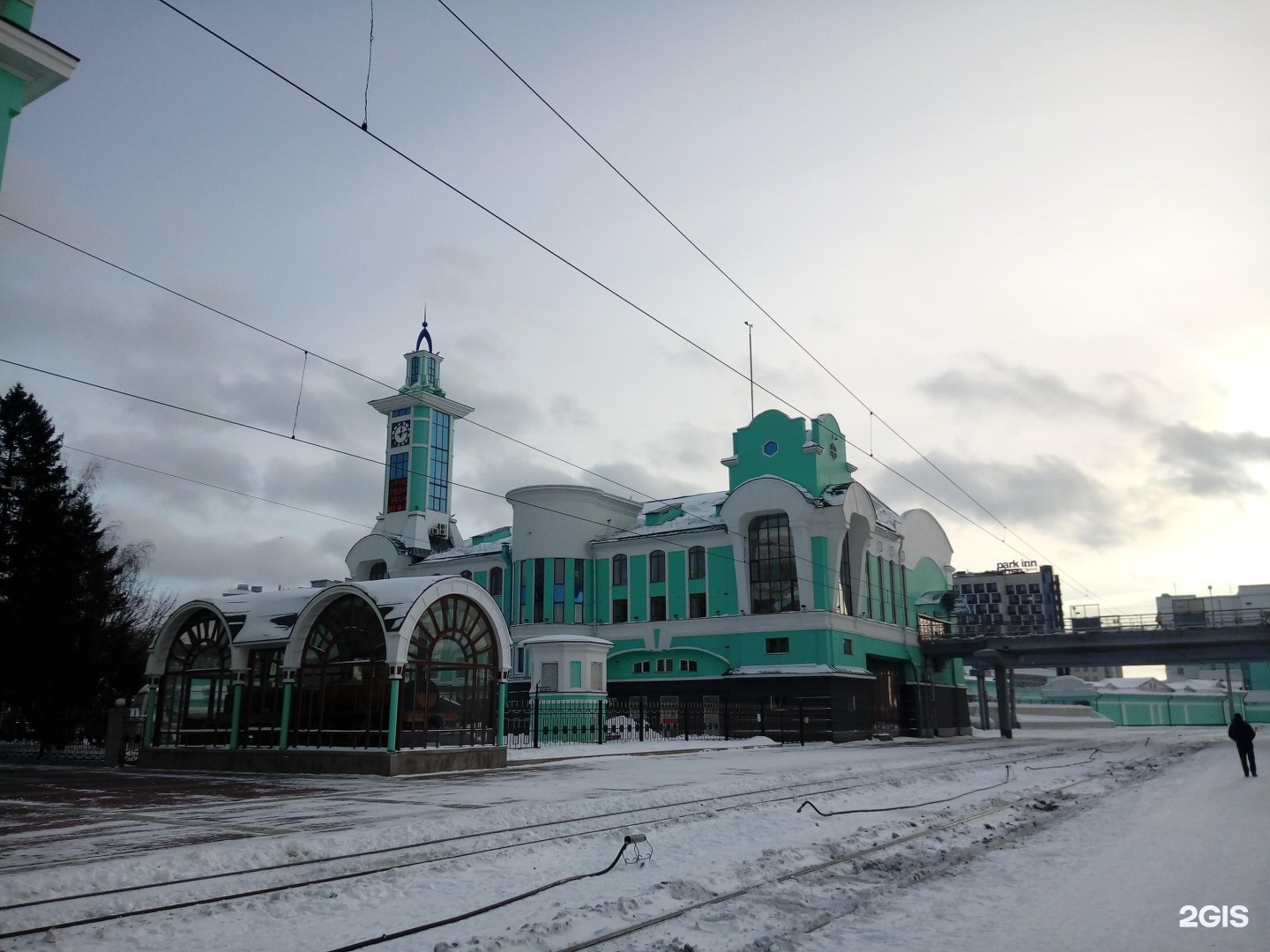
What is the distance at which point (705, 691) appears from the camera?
1912 inches

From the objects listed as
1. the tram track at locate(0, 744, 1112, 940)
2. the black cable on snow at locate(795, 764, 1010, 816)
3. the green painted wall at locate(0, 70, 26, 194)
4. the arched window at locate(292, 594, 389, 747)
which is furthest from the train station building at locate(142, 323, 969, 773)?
the green painted wall at locate(0, 70, 26, 194)

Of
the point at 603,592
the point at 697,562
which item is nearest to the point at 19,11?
the point at 697,562

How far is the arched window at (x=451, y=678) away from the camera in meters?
23.6

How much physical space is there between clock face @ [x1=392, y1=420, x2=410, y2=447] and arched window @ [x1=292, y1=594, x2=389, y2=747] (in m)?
47.8

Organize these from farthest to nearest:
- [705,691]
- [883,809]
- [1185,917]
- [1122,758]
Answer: [705,691], [1122,758], [883,809], [1185,917]

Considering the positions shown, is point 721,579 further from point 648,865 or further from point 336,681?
point 648,865

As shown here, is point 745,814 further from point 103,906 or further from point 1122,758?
point 1122,758

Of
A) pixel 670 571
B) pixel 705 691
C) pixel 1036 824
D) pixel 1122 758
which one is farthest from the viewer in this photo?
pixel 670 571

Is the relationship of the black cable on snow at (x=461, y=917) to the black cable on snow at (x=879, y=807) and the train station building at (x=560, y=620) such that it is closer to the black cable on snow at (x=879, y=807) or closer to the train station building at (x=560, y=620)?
the black cable on snow at (x=879, y=807)

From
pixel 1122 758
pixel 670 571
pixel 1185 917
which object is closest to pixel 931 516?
pixel 670 571

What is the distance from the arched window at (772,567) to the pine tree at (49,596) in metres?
29.3

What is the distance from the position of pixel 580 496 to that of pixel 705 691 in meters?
14.0
